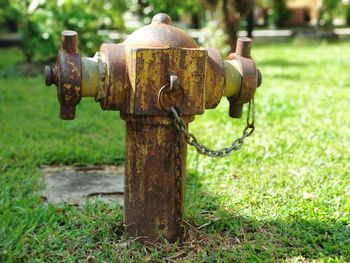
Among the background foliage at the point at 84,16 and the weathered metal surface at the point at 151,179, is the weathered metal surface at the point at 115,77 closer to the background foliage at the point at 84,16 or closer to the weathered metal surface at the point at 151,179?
the weathered metal surface at the point at 151,179

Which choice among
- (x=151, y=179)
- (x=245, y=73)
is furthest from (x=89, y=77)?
(x=245, y=73)

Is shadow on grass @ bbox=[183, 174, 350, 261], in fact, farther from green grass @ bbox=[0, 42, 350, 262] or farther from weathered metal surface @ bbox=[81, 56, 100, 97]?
weathered metal surface @ bbox=[81, 56, 100, 97]

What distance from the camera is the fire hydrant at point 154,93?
2.68m

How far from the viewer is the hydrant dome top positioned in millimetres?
2744

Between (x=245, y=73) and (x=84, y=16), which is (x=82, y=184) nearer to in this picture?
(x=245, y=73)

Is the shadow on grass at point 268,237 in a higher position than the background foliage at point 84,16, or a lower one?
lower

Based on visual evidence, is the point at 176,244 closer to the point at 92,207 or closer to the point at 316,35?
the point at 92,207

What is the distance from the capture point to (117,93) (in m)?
2.73

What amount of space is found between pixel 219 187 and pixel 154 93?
1.44 metres

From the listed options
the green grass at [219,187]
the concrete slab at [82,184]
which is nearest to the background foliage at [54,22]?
the green grass at [219,187]

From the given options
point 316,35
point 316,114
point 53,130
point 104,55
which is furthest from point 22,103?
point 316,35

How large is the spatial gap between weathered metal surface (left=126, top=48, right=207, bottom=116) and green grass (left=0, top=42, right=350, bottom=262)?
76cm

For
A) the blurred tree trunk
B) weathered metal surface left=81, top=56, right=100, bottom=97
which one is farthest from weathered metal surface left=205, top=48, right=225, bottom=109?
the blurred tree trunk

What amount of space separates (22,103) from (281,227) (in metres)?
4.80
